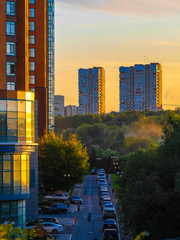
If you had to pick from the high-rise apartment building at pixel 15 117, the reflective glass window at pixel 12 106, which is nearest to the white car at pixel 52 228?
the high-rise apartment building at pixel 15 117

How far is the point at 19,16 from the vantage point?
50125mm

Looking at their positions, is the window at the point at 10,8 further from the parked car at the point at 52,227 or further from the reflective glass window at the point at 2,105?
the parked car at the point at 52,227

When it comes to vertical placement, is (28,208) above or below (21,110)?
below

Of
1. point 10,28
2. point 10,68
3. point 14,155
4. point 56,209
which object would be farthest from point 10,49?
point 56,209

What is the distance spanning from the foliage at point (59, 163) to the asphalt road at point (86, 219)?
14.8 feet

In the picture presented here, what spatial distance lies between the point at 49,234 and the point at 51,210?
18.2 meters

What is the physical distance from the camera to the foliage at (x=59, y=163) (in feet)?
289

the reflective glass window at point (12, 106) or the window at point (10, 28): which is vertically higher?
the window at point (10, 28)

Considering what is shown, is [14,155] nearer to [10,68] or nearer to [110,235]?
[10,68]

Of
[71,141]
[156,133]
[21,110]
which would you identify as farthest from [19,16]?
[156,133]

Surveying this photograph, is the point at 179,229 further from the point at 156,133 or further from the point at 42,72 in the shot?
the point at 156,133

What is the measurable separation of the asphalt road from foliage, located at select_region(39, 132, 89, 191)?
14.8 ft

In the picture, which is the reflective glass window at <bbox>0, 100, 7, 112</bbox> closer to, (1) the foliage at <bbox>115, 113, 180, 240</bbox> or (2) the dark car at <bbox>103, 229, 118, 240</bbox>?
(1) the foliage at <bbox>115, 113, 180, 240</bbox>

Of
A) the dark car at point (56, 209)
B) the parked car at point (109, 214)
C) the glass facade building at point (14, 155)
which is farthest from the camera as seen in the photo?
A: the dark car at point (56, 209)
